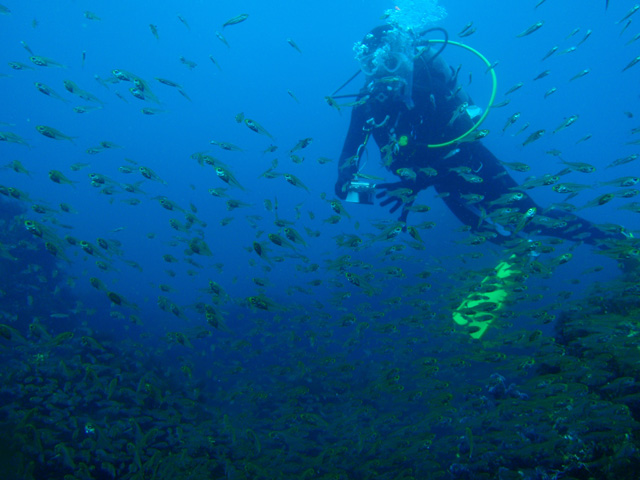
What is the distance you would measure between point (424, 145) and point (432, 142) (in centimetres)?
35

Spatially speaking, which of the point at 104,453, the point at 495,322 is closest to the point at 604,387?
the point at 495,322

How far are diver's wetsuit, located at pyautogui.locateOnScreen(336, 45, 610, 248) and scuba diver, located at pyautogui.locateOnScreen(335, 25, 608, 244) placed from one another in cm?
2

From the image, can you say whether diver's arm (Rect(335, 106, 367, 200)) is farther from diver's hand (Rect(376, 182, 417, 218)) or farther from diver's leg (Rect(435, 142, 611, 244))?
diver's leg (Rect(435, 142, 611, 244))

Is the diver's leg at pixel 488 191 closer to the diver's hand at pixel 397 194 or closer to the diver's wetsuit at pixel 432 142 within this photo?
the diver's wetsuit at pixel 432 142

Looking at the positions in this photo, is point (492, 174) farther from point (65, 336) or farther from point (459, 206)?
point (65, 336)

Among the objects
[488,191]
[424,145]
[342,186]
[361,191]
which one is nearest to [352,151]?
[342,186]

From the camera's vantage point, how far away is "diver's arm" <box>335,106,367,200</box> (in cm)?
662

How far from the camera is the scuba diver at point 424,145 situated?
6152 millimetres

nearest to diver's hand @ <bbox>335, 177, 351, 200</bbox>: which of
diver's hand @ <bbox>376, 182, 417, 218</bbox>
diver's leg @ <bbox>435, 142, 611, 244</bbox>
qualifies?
diver's hand @ <bbox>376, 182, 417, 218</bbox>

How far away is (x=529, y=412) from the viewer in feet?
13.7

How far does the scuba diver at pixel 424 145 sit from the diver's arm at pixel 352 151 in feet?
0.07

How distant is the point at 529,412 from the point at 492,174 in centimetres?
511

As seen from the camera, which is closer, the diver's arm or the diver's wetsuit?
the diver's wetsuit

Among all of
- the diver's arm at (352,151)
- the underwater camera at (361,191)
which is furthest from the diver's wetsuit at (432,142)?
the underwater camera at (361,191)
